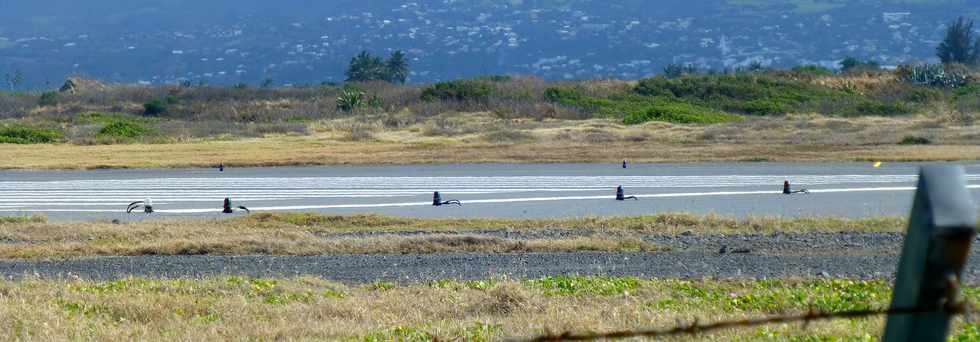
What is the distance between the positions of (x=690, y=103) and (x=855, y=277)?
49361 millimetres

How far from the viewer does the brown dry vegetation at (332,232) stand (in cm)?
1330

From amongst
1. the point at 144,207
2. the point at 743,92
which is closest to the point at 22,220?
the point at 144,207

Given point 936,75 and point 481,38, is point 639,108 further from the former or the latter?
point 481,38

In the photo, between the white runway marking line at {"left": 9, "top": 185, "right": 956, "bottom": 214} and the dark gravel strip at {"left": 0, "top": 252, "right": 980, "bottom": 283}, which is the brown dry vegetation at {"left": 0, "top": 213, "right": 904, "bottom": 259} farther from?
the white runway marking line at {"left": 9, "top": 185, "right": 956, "bottom": 214}

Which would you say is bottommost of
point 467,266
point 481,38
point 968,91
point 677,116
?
point 467,266

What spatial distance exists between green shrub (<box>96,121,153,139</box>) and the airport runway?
43.3ft

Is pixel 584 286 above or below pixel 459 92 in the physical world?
below

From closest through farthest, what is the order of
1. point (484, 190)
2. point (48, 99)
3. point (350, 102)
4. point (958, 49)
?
point (484, 190)
point (350, 102)
point (48, 99)
point (958, 49)

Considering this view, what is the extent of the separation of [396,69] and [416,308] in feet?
276

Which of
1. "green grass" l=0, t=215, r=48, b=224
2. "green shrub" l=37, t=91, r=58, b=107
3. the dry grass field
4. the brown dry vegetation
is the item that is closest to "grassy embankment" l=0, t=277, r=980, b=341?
the brown dry vegetation

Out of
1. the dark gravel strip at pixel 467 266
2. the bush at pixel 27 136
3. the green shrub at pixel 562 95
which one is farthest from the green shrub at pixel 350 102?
the dark gravel strip at pixel 467 266

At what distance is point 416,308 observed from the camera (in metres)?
7.72

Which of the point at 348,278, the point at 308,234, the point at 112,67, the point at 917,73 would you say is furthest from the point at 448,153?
the point at 112,67

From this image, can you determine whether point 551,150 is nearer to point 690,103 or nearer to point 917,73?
point 690,103
